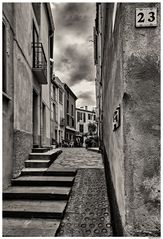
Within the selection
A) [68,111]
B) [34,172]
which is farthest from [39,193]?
[68,111]

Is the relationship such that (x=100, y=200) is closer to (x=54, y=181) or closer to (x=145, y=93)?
(x=54, y=181)

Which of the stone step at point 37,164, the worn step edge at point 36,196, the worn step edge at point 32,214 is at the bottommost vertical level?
the worn step edge at point 32,214

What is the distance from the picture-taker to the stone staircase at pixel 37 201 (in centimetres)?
A: 315

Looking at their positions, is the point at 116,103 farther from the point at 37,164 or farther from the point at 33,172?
the point at 37,164

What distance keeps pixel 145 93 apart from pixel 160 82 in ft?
0.55

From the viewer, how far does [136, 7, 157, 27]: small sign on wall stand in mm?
1950

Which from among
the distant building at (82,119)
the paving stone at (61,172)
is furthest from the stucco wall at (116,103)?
the distant building at (82,119)

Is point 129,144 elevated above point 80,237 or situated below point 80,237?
above

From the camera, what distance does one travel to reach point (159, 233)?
69.6 inches

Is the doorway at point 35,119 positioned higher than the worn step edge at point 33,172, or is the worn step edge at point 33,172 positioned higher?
the doorway at point 35,119

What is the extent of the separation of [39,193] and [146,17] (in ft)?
11.3

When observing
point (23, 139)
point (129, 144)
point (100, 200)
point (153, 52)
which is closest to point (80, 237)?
point (100, 200)

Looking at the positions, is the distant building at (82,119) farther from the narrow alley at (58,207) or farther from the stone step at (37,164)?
the narrow alley at (58,207)

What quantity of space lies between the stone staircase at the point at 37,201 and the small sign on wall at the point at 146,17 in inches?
111
